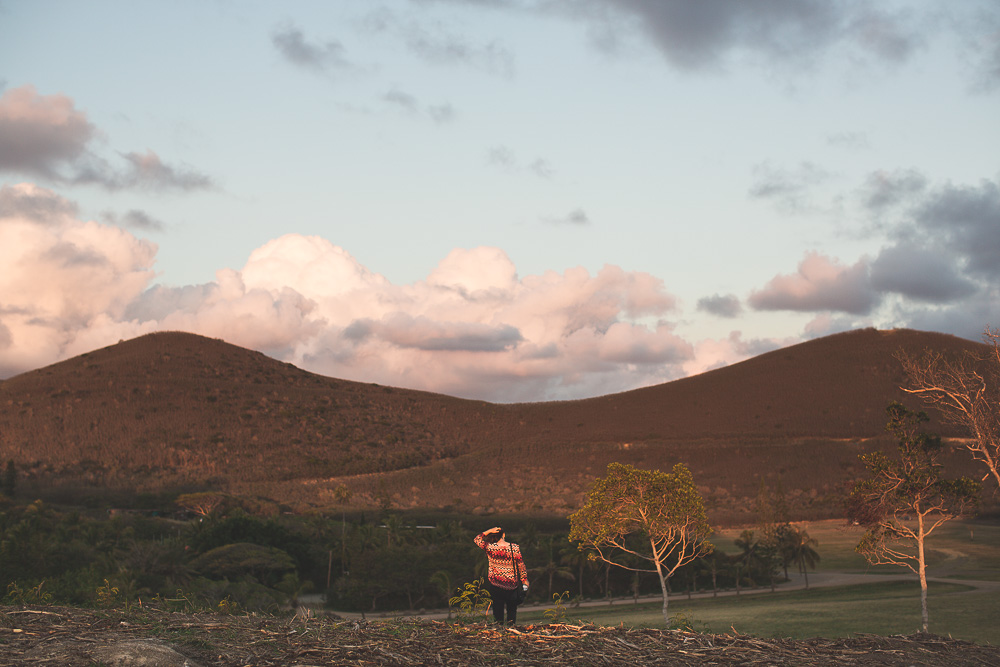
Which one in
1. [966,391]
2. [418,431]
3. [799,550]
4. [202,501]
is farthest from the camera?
[418,431]

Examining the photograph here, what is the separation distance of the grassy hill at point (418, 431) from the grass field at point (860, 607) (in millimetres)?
16326

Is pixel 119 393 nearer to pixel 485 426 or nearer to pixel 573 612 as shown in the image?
pixel 485 426

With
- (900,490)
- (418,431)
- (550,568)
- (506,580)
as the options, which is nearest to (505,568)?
(506,580)

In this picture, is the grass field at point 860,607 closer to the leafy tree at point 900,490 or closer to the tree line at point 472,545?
the tree line at point 472,545

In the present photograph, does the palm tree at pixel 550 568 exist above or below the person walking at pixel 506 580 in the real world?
below

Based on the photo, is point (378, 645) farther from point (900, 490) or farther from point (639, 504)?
point (639, 504)

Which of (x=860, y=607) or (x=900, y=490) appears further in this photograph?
(x=860, y=607)

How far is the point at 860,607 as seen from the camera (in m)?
47.8

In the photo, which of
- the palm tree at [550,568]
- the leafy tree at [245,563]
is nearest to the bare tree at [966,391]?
the palm tree at [550,568]

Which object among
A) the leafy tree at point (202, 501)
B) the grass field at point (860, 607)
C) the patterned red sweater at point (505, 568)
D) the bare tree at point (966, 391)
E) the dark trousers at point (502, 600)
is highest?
the bare tree at point (966, 391)

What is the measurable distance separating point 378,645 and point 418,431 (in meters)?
128

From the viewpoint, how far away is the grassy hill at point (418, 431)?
340ft

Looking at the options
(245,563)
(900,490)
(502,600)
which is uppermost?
(900,490)

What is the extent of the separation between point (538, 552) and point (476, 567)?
29.8 ft
